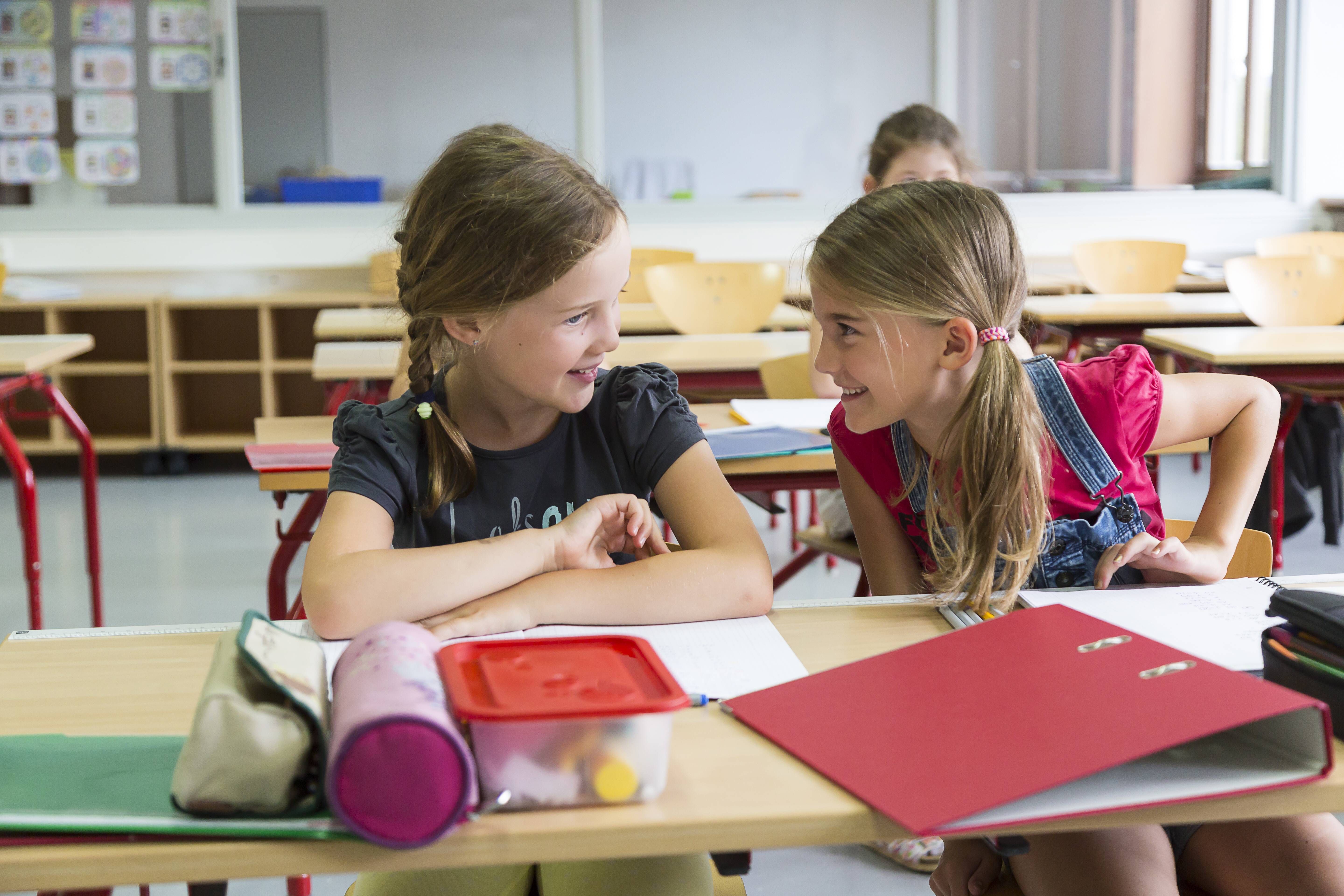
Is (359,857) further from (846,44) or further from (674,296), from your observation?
(846,44)

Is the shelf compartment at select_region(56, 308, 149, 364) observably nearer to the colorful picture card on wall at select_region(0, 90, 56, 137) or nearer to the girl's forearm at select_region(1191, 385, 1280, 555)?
the colorful picture card on wall at select_region(0, 90, 56, 137)

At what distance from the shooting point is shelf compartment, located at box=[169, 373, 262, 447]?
494 centimetres

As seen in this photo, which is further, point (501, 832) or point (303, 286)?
point (303, 286)

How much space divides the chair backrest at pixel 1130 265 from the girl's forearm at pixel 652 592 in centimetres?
371

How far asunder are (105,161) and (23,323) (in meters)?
0.76

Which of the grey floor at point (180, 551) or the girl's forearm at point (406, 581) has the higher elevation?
the girl's forearm at point (406, 581)

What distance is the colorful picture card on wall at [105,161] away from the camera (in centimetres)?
492

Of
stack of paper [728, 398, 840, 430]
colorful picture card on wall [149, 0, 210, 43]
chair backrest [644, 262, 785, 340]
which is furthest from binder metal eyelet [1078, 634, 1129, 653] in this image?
colorful picture card on wall [149, 0, 210, 43]

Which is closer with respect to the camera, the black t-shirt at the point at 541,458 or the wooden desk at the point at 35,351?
the black t-shirt at the point at 541,458

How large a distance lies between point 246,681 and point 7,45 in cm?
522

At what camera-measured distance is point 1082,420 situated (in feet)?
3.83

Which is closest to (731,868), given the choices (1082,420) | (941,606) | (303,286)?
(941,606)

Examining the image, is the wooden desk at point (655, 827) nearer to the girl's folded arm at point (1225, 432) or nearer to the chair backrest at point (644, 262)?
the girl's folded arm at point (1225, 432)

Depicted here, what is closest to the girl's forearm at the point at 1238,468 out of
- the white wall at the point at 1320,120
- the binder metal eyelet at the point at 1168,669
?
the binder metal eyelet at the point at 1168,669
